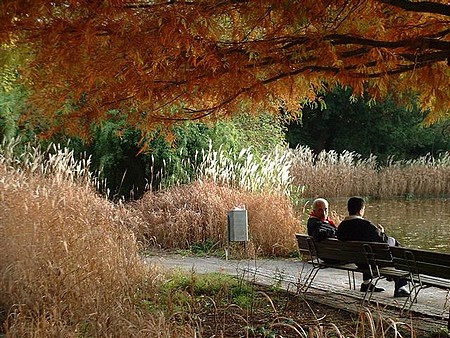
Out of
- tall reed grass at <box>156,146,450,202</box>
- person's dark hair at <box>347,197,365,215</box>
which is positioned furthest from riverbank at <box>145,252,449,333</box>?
tall reed grass at <box>156,146,450,202</box>

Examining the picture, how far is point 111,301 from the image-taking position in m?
5.58

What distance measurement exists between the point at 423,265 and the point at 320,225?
6.59 feet

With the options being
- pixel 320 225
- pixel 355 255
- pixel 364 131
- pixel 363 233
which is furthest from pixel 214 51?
pixel 364 131

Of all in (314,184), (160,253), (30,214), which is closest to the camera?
(30,214)

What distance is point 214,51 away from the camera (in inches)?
181

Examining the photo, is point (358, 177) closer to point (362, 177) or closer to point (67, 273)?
point (362, 177)

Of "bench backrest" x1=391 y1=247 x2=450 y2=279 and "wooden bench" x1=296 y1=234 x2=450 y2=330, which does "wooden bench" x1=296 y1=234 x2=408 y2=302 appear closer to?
"wooden bench" x1=296 y1=234 x2=450 y2=330

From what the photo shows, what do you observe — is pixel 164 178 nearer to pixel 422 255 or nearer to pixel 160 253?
pixel 160 253

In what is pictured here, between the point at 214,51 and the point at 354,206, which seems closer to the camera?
the point at 214,51

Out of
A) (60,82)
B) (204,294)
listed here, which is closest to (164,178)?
(204,294)

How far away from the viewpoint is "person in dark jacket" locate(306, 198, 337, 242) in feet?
24.9

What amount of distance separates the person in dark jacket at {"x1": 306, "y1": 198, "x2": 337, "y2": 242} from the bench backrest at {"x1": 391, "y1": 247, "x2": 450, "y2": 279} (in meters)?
1.24

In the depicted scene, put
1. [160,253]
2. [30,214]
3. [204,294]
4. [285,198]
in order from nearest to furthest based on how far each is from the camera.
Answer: [30,214] < [204,294] < [160,253] < [285,198]

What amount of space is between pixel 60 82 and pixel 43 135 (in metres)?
0.98
